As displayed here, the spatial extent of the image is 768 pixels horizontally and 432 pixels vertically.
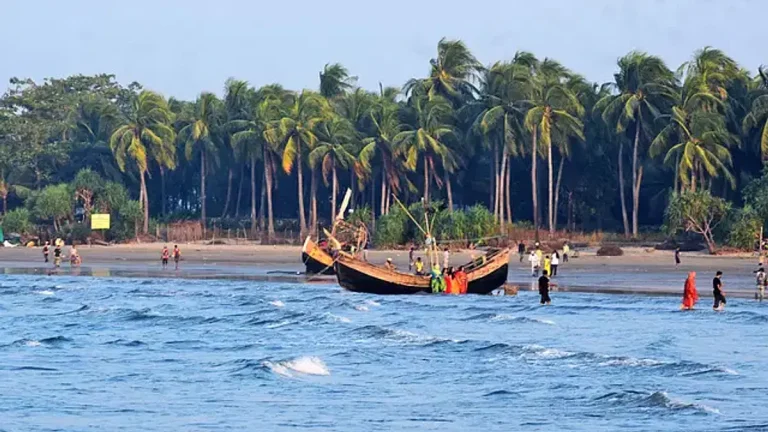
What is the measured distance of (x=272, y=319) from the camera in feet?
133

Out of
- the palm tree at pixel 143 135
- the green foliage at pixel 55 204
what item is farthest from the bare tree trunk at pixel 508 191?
the green foliage at pixel 55 204

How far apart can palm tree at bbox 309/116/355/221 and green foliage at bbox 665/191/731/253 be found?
74.0ft

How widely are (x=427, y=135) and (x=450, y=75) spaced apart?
691 cm

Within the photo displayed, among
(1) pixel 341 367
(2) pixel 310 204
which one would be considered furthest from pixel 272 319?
(2) pixel 310 204

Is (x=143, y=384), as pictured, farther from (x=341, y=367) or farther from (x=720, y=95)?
(x=720, y=95)

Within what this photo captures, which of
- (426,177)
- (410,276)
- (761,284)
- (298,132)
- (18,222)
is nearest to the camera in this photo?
(761,284)

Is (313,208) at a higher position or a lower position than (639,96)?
lower

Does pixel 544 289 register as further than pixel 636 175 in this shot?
No

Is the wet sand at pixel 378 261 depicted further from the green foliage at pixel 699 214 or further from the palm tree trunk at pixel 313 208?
the palm tree trunk at pixel 313 208

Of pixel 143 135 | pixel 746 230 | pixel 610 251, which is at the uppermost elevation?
pixel 143 135

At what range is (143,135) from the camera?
89.6 m

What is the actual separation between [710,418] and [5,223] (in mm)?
76090

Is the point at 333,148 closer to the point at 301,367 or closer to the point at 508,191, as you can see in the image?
the point at 508,191

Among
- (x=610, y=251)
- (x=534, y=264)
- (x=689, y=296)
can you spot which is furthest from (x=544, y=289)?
(x=610, y=251)
